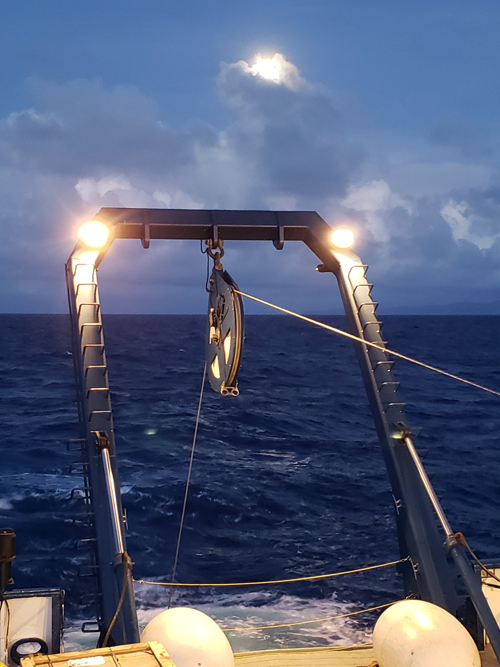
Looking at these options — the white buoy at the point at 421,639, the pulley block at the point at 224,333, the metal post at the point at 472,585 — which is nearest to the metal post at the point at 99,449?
the pulley block at the point at 224,333

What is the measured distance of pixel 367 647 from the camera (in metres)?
9.77

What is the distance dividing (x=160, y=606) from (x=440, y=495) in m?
16.1

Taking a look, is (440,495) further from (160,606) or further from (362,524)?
(160,606)

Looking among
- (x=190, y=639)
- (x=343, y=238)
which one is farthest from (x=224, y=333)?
(x=190, y=639)

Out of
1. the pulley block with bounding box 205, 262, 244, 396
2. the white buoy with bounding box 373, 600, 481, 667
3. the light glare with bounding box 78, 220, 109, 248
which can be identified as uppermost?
the light glare with bounding box 78, 220, 109, 248

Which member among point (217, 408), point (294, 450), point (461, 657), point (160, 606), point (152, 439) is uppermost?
point (217, 408)

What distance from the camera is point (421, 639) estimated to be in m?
7.62

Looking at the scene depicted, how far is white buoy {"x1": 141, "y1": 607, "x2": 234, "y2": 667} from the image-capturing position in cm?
713

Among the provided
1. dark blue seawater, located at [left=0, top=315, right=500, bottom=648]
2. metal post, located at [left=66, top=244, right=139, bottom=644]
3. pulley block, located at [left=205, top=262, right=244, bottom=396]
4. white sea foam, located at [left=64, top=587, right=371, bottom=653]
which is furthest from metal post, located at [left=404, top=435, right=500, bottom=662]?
dark blue seawater, located at [left=0, top=315, right=500, bottom=648]

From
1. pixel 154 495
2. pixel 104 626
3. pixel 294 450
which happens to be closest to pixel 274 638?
pixel 104 626

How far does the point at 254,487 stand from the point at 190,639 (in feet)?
75.6

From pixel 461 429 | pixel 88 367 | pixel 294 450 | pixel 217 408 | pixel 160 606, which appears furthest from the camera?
pixel 217 408

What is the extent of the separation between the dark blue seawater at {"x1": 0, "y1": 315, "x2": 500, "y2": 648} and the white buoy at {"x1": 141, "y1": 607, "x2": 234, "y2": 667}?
959 cm

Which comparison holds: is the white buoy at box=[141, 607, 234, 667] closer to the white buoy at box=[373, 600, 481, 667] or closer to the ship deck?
the white buoy at box=[373, 600, 481, 667]
